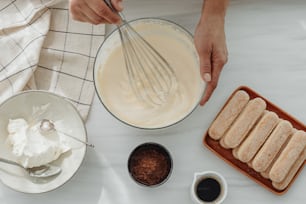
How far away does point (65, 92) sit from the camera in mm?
1087

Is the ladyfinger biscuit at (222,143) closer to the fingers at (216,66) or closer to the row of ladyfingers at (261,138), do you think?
the row of ladyfingers at (261,138)

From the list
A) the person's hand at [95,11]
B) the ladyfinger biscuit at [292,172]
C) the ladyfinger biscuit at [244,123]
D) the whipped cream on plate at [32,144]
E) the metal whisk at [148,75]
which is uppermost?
the person's hand at [95,11]

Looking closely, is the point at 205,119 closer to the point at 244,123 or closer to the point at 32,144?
the point at 244,123

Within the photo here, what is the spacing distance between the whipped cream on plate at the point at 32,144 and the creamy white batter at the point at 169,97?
125 millimetres

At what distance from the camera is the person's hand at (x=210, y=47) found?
1005 millimetres

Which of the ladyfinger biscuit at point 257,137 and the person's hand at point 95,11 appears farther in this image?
the ladyfinger biscuit at point 257,137

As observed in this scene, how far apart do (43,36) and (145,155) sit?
12.5 inches

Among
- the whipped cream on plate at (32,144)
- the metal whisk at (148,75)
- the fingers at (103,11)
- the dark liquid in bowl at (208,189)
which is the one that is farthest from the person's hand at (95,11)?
the dark liquid in bowl at (208,189)

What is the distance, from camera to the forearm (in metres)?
1.02

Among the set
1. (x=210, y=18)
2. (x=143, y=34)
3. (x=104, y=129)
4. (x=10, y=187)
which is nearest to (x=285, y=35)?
(x=210, y=18)

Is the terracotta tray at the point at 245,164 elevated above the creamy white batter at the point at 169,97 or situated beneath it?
situated beneath

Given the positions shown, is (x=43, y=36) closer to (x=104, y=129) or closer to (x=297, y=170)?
(x=104, y=129)

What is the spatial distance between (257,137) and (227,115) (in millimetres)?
71

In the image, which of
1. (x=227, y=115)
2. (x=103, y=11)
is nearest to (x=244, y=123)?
(x=227, y=115)
